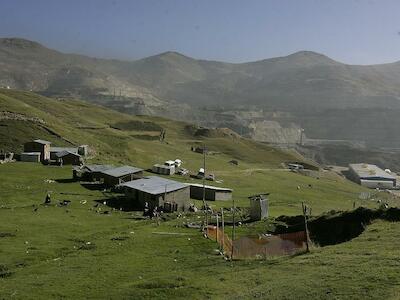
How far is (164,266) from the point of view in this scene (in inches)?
1192

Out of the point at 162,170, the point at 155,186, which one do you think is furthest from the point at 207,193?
the point at 162,170

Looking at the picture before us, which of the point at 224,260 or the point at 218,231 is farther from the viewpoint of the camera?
the point at 218,231

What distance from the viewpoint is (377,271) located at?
72.3 ft

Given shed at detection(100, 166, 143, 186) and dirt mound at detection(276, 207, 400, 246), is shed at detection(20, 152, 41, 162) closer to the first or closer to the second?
shed at detection(100, 166, 143, 186)

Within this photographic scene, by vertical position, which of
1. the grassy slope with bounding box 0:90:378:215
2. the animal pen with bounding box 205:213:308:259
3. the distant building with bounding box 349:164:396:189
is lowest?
the distant building with bounding box 349:164:396:189

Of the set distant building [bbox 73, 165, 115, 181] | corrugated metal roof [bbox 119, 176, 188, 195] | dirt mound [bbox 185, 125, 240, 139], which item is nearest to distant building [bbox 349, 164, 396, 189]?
dirt mound [bbox 185, 125, 240, 139]

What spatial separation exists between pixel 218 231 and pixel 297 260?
1197 centimetres

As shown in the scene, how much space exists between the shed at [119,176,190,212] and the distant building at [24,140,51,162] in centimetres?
2718

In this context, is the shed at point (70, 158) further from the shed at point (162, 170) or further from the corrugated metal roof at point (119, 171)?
the corrugated metal roof at point (119, 171)

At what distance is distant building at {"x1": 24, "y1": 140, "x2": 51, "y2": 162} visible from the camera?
85.5 m

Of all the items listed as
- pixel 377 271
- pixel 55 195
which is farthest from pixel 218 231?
pixel 55 195

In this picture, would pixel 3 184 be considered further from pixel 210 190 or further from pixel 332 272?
pixel 332 272

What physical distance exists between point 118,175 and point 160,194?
1394 cm

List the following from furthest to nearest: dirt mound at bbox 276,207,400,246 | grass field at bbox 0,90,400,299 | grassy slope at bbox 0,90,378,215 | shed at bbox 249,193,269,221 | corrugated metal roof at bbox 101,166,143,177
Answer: grassy slope at bbox 0,90,378,215, corrugated metal roof at bbox 101,166,143,177, shed at bbox 249,193,269,221, dirt mound at bbox 276,207,400,246, grass field at bbox 0,90,400,299
